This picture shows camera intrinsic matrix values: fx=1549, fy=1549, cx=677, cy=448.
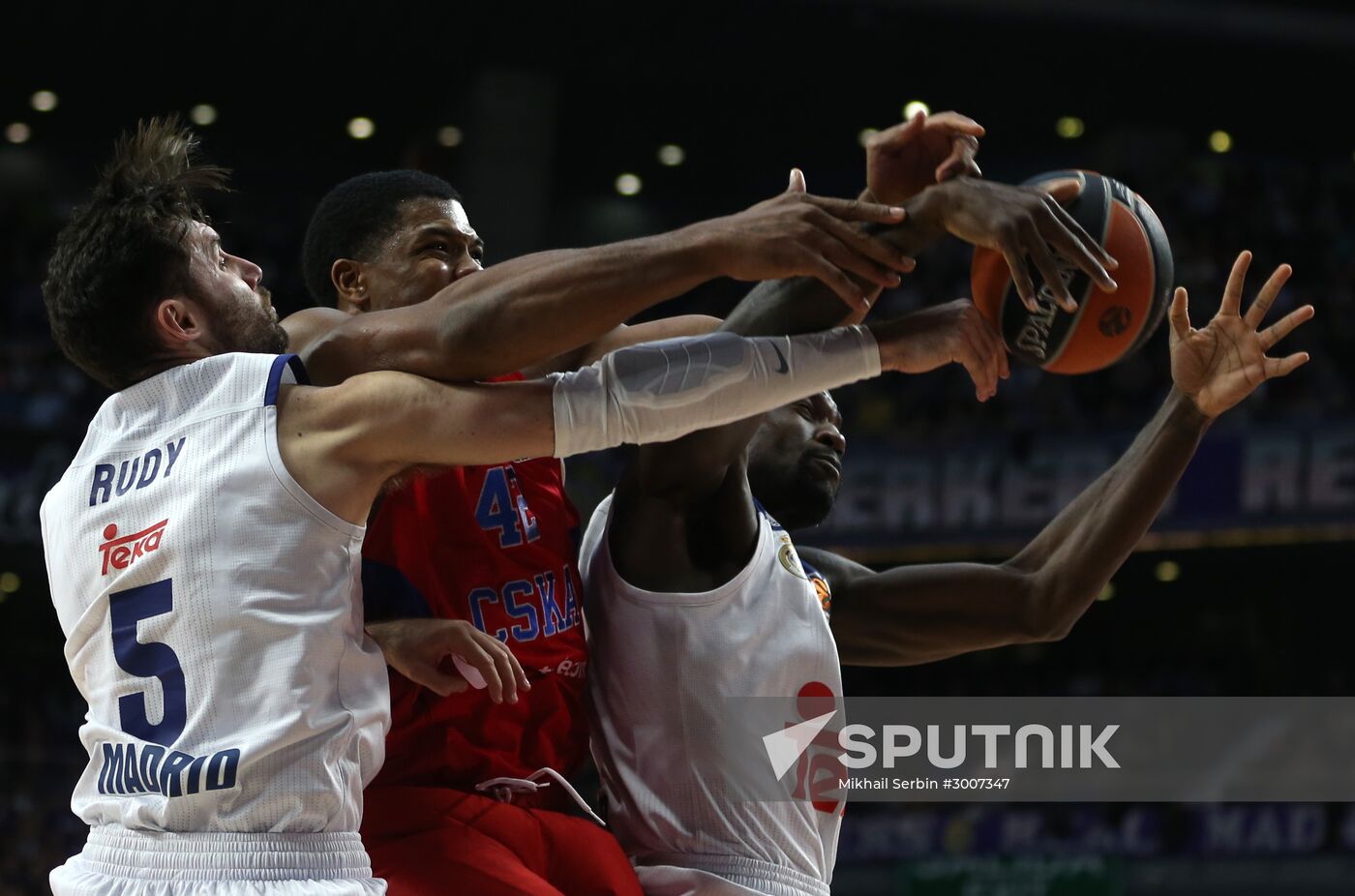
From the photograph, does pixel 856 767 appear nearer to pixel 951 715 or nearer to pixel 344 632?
pixel 951 715

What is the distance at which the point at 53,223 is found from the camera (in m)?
17.5

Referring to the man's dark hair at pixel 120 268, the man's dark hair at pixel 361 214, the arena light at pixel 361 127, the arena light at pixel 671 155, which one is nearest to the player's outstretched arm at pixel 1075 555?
the man's dark hair at pixel 361 214

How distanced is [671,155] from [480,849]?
17351 millimetres

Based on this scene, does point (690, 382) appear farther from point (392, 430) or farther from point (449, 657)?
point (449, 657)

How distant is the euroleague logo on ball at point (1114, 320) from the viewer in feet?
10.0

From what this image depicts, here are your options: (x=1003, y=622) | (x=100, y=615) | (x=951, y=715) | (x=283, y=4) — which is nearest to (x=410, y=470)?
(x=100, y=615)

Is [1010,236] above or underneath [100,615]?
above

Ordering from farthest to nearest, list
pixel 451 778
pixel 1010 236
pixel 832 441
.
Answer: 1. pixel 832 441
2. pixel 451 778
3. pixel 1010 236

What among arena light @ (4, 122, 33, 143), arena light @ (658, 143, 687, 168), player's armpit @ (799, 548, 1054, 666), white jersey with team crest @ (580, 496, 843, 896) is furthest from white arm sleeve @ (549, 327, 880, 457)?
arena light @ (4, 122, 33, 143)

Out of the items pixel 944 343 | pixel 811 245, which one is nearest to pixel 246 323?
pixel 811 245

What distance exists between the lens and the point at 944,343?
2.97 meters

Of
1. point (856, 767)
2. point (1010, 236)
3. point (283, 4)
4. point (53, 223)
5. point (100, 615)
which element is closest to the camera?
point (1010, 236)

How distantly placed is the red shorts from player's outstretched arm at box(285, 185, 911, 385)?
91 cm

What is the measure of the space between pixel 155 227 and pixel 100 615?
2.54 feet
